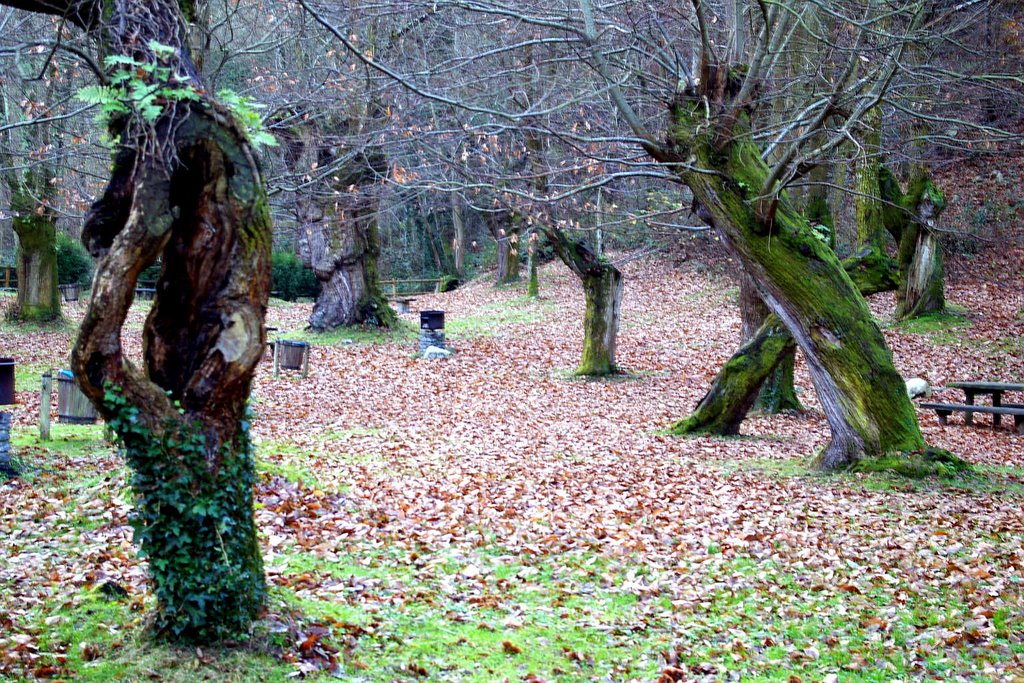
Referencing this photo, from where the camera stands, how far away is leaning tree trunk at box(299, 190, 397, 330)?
76.7 feet

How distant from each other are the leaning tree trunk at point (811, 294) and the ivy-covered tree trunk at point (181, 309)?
637cm

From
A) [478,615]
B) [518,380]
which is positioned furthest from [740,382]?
[478,615]

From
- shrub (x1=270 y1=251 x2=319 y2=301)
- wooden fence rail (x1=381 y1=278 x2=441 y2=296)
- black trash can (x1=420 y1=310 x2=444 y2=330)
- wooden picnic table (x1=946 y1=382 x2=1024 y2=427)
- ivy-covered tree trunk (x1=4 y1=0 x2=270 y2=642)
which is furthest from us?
→ wooden fence rail (x1=381 y1=278 x2=441 y2=296)

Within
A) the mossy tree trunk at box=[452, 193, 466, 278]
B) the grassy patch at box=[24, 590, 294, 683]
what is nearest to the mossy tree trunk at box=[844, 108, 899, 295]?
the grassy patch at box=[24, 590, 294, 683]

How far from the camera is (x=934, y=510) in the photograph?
856 cm

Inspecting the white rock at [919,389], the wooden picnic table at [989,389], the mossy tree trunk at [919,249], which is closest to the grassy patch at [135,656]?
the wooden picnic table at [989,389]

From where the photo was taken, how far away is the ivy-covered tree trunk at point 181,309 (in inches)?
173

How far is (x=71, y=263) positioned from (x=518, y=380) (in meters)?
22.3

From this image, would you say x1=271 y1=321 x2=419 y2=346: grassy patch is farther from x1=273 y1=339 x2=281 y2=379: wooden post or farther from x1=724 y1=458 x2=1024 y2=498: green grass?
x1=724 y1=458 x2=1024 y2=498: green grass

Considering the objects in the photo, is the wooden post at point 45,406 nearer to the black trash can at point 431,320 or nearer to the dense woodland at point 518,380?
the dense woodland at point 518,380

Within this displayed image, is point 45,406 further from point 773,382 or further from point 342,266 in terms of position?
point 342,266

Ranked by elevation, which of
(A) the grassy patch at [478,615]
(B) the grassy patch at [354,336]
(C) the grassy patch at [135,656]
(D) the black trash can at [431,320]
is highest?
(D) the black trash can at [431,320]

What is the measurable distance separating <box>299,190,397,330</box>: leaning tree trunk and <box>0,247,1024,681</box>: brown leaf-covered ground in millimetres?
8842

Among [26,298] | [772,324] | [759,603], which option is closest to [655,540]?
[759,603]
